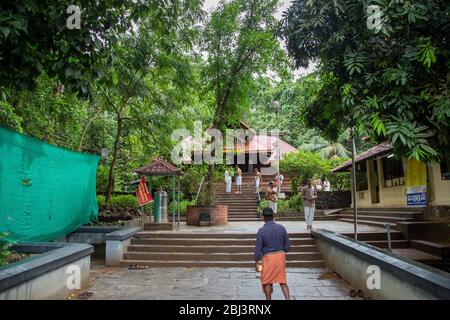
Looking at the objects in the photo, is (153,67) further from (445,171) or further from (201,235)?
(445,171)

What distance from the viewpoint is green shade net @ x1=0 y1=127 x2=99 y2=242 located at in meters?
6.77

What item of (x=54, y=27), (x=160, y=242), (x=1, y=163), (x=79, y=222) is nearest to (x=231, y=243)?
(x=160, y=242)

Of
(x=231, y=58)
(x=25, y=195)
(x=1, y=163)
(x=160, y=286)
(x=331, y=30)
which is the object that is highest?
(x=231, y=58)

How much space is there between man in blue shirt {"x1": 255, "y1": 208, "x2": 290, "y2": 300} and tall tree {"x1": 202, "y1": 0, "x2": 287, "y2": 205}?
10515 mm

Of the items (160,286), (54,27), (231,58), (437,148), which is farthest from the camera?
(231,58)

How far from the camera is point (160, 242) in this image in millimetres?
10633

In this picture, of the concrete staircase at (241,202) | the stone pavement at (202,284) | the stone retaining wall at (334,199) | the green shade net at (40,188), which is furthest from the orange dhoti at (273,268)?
the stone retaining wall at (334,199)

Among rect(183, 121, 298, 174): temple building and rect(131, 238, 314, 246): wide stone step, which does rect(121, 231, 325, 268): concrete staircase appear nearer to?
rect(131, 238, 314, 246): wide stone step

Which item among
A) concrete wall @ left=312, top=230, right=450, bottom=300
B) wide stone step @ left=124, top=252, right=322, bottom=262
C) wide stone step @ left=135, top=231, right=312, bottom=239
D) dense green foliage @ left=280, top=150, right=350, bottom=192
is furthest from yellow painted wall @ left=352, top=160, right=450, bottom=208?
concrete wall @ left=312, top=230, right=450, bottom=300

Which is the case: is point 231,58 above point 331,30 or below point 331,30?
above

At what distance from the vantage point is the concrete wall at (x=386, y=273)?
A: 442 cm

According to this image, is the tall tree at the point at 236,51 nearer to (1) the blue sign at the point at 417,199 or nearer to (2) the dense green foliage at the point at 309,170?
(1) the blue sign at the point at 417,199
